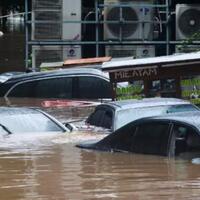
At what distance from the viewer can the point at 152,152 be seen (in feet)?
26.6

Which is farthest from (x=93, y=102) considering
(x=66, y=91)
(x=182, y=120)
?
(x=182, y=120)

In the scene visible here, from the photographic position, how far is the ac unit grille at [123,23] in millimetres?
21562

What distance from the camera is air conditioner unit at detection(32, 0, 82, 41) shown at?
21672mm

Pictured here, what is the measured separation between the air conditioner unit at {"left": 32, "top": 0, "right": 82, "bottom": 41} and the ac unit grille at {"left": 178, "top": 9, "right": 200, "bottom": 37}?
3.02 metres

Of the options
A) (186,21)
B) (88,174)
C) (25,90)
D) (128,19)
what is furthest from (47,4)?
(88,174)

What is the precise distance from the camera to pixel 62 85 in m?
16.0

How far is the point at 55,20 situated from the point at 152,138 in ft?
46.0

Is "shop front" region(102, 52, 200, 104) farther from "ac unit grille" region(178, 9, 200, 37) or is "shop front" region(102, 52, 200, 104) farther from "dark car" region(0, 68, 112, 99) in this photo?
"ac unit grille" region(178, 9, 200, 37)

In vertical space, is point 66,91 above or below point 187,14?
below

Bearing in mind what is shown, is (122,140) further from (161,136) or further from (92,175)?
(92,175)

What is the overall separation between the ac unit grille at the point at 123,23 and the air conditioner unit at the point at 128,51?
39 cm

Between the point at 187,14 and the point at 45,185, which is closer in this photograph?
the point at 45,185

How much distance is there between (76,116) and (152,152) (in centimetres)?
639

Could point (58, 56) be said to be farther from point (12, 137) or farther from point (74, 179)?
point (74, 179)
